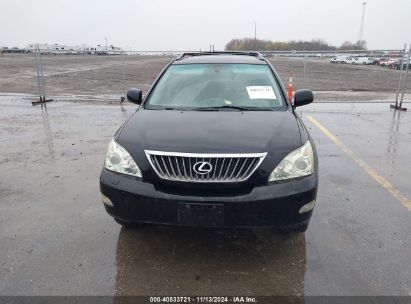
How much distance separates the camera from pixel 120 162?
307cm

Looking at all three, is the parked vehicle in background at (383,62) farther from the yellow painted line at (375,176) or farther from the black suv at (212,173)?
the black suv at (212,173)

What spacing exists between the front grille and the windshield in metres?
1.15

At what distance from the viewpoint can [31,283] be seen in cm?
285

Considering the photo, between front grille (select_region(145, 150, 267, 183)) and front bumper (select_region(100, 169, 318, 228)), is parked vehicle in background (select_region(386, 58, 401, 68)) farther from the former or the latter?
front grille (select_region(145, 150, 267, 183))

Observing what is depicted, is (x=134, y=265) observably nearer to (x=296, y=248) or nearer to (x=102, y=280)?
(x=102, y=280)

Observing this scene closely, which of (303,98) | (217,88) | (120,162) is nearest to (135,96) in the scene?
(217,88)

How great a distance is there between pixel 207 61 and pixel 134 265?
2.78 meters

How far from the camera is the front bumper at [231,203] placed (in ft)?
9.06

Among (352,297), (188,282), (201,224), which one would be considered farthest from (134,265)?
(352,297)

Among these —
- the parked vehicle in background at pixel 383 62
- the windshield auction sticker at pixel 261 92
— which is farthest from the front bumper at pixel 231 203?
the parked vehicle in background at pixel 383 62

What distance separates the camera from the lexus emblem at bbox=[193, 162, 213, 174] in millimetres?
2807

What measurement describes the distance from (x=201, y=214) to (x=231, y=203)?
0.23m

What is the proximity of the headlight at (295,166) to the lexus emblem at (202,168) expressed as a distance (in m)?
0.47

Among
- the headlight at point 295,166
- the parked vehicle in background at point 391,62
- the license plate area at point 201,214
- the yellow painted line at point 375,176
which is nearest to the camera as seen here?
the license plate area at point 201,214
